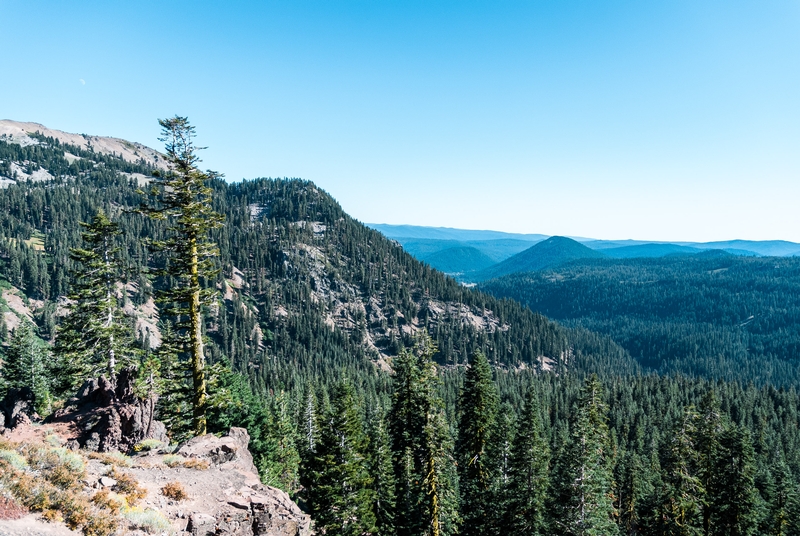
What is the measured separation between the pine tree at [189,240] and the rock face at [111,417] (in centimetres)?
404

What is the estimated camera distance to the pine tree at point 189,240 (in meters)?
21.4

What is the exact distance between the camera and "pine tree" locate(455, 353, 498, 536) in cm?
3869

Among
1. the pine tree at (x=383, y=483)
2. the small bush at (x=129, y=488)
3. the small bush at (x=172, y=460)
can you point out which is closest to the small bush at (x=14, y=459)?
the small bush at (x=129, y=488)

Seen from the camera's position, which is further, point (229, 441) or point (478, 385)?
point (478, 385)

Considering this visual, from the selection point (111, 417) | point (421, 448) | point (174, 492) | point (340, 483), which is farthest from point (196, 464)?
point (421, 448)

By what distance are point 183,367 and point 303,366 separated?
16722 centimetres

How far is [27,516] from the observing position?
10430mm

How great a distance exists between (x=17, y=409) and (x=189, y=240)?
58.9 feet

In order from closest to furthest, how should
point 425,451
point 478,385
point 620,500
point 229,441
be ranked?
point 229,441, point 425,451, point 478,385, point 620,500

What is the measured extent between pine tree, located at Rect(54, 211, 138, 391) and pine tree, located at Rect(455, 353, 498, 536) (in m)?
30.0

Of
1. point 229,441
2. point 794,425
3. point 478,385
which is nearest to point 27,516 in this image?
point 229,441

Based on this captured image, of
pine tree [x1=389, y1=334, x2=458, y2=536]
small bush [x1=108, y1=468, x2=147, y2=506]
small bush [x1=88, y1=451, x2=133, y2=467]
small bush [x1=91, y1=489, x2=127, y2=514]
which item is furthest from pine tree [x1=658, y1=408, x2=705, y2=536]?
small bush [x1=91, y1=489, x2=127, y2=514]

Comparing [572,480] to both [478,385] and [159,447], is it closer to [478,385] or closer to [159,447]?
[478,385]

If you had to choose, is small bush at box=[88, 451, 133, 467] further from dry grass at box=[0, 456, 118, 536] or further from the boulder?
dry grass at box=[0, 456, 118, 536]
